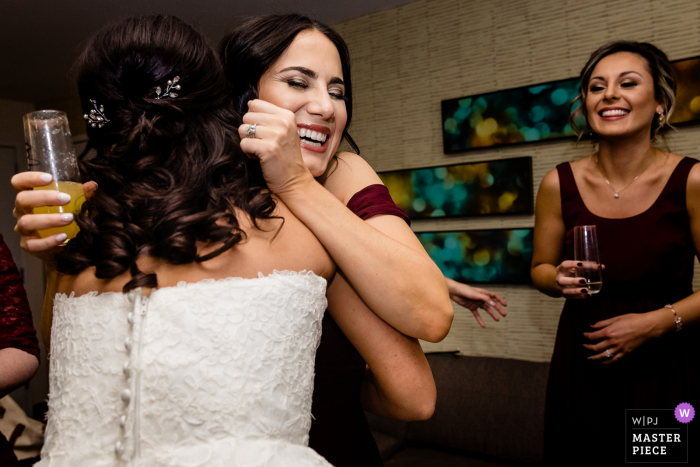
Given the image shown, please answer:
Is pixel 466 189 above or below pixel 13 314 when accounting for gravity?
above

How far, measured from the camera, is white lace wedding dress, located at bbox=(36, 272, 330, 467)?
30.0 inches

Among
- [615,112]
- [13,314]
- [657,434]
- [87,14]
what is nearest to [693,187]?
[615,112]

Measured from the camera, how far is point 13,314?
4.80 feet

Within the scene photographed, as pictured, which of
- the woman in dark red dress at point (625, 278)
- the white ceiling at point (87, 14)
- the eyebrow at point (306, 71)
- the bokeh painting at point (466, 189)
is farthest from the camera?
the white ceiling at point (87, 14)

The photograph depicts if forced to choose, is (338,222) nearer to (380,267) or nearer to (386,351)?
(380,267)

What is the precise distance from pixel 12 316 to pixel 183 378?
3.32 ft

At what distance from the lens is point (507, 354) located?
10.6 feet

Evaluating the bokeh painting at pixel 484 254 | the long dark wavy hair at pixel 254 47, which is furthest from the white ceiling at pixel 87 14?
the long dark wavy hair at pixel 254 47

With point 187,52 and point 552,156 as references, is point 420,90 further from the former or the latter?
point 187,52

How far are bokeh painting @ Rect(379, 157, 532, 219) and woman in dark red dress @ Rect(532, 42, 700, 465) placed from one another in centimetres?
104

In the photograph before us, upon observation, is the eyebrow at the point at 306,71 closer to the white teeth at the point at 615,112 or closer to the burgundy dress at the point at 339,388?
the burgundy dress at the point at 339,388

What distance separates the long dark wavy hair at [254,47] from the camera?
1.20m

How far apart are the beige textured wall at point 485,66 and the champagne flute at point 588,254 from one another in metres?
1.39

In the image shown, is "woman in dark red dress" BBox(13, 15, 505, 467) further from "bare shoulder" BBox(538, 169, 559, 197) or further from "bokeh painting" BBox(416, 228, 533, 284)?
"bokeh painting" BBox(416, 228, 533, 284)
